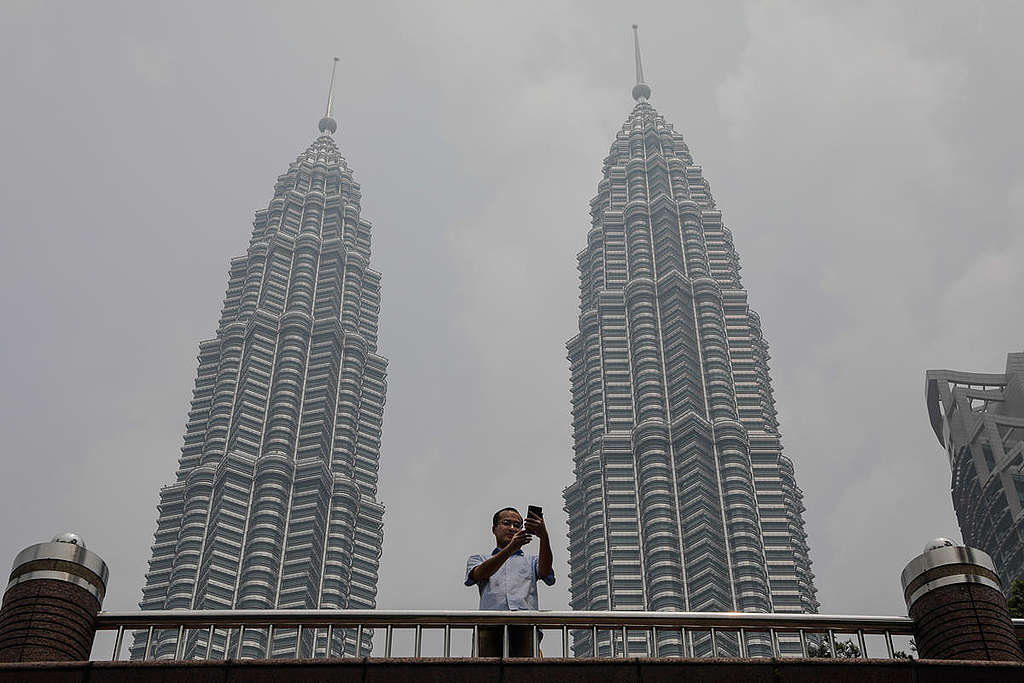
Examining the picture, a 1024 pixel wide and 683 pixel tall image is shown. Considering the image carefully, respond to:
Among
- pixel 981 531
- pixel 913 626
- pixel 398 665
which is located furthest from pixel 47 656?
pixel 981 531

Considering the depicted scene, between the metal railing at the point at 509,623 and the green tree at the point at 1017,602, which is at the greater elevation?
the green tree at the point at 1017,602

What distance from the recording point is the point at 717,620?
13789 millimetres

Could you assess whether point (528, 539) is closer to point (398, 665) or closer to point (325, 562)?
point (398, 665)

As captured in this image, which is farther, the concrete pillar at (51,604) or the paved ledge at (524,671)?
the concrete pillar at (51,604)

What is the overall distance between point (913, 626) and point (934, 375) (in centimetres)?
13995

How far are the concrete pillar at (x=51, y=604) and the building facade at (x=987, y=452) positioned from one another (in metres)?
118

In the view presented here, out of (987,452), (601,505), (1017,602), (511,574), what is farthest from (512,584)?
(601,505)

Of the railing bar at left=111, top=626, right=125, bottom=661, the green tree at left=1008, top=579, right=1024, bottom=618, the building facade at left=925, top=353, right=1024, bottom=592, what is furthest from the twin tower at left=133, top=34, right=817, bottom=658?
the railing bar at left=111, top=626, right=125, bottom=661

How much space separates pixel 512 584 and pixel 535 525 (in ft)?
4.03

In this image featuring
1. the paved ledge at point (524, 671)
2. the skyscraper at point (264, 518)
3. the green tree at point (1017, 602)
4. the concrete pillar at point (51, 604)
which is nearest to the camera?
the paved ledge at point (524, 671)

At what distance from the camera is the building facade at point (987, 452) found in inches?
4958

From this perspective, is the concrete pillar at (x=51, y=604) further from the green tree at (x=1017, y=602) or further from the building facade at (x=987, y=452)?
the building facade at (x=987, y=452)

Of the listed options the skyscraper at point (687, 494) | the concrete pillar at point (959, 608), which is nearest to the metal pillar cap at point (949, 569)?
the concrete pillar at point (959, 608)

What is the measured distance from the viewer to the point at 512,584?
14016 millimetres
